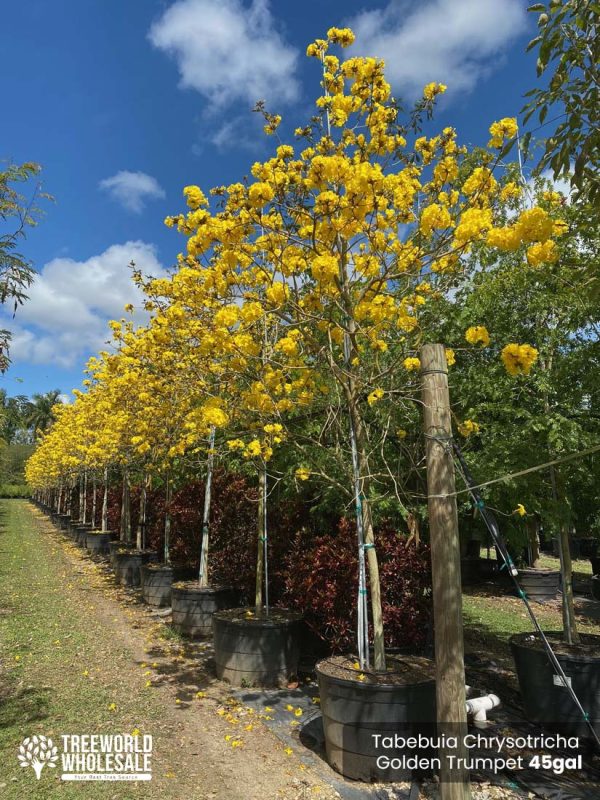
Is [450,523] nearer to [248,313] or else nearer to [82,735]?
[248,313]

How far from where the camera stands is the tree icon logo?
327 centimetres

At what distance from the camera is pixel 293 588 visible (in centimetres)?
532

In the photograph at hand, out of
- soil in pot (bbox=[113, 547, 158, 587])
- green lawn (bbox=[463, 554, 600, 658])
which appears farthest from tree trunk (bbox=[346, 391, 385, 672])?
soil in pot (bbox=[113, 547, 158, 587])

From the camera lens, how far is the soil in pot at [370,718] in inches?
123

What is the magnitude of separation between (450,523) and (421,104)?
268cm

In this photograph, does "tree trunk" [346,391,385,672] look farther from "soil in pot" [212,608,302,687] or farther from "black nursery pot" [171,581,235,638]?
"black nursery pot" [171,581,235,638]

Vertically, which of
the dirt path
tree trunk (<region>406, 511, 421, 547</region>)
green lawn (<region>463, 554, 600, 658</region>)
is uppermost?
tree trunk (<region>406, 511, 421, 547</region>)

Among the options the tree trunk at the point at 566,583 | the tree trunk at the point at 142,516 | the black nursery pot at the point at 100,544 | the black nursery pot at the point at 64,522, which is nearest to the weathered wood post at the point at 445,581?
the tree trunk at the point at 566,583

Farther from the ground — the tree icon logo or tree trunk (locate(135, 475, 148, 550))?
tree trunk (locate(135, 475, 148, 550))

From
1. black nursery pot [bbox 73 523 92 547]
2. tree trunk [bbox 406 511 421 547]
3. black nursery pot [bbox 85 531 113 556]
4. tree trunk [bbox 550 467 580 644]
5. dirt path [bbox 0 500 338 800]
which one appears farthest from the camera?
black nursery pot [bbox 73 523 92 547]

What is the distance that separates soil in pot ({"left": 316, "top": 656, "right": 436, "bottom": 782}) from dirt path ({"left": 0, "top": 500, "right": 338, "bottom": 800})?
0.22 m

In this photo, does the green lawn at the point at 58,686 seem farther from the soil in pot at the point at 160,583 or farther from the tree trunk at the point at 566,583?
the tree trunk at the point at 566,583

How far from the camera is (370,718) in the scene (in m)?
3.13

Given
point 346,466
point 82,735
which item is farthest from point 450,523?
point 82,735
